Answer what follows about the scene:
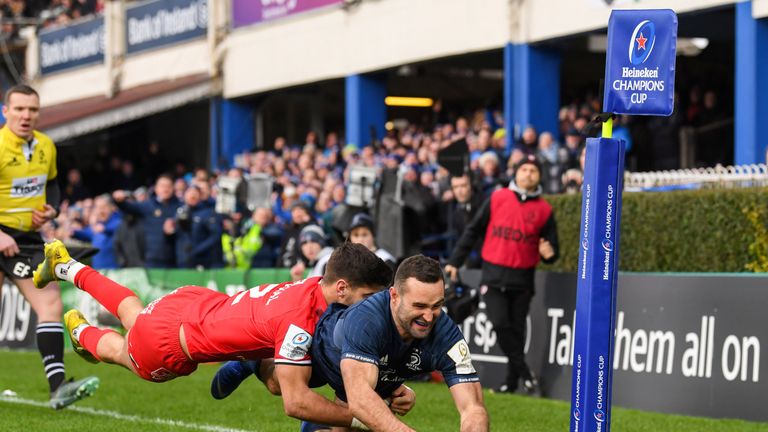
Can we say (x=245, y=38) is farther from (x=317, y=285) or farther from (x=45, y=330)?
(x=317, y=285)

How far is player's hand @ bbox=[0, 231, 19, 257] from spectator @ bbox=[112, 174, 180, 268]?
8.04 metres

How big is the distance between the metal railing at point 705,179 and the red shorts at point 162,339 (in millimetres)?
6976

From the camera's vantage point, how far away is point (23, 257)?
10.8 meters

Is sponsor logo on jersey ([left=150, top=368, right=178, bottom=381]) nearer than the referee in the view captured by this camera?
Yes

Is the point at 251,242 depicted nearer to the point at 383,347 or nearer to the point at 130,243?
the point at 130,243

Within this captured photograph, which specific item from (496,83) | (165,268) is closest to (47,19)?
(496,83)

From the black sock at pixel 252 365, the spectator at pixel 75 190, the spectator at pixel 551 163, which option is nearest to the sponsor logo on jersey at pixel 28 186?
the black sock at pixel 252 365

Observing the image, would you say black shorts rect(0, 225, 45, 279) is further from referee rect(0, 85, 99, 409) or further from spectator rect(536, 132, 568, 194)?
spectator rect(536, 132, 568, 194)

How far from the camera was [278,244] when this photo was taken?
1861 cm

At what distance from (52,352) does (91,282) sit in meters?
1.80

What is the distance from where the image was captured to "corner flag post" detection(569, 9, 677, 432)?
7328 millimetres

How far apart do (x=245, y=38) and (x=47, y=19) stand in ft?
30.4

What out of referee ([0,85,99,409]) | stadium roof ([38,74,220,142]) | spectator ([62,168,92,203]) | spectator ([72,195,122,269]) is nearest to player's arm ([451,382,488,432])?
referee ([0,85,99,409])

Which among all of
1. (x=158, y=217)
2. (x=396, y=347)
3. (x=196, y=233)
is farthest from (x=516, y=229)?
(x=158, y=217)
